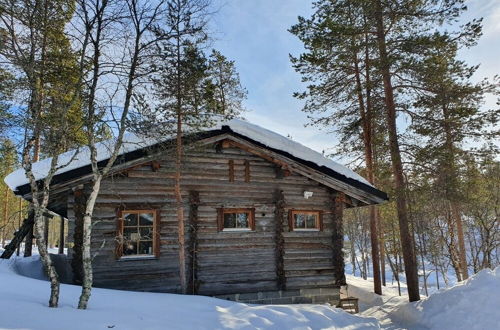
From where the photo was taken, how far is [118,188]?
9867 mm

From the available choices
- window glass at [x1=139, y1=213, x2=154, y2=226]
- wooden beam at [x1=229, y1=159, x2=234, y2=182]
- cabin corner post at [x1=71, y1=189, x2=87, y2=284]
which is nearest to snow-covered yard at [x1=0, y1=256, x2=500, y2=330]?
cabin corner post at [x1=71, y1=189, x2=87, y2=284]

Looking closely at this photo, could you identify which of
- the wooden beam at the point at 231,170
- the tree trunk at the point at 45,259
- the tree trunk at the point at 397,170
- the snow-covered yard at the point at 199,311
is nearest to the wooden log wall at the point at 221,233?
the wooden beam at the point at 231,170

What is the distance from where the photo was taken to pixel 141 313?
609 cm

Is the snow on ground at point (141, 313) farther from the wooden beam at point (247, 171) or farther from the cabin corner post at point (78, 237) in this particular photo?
the wooden beam at point (247, 171)

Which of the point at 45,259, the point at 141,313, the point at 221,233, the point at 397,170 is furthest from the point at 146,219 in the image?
the point at 397,170

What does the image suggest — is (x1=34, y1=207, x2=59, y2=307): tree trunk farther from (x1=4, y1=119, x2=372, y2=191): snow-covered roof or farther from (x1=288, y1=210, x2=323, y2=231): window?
(x1=288, y1=210, x2=323, y2=231): window

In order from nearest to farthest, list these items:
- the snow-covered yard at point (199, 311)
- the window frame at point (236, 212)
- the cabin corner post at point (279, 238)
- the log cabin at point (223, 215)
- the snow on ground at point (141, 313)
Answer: the snow on ground at point (141, 313) < the snow-covered yard at point (199, 311) < the log cabin at point (223, 215) < the window frame at point (236, 212) < the cabin corner post at point (279, 238)

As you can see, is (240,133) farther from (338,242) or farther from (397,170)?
(397,170)

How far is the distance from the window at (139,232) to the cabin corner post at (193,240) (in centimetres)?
95

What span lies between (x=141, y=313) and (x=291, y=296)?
6.18 m

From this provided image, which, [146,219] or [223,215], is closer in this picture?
[146,219]

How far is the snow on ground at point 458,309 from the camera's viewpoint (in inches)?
343

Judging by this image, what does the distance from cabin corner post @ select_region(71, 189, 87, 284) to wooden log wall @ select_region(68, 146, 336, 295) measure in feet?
0.97

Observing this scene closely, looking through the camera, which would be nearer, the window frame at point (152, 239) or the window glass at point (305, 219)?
the window frame at point (152, 239)
